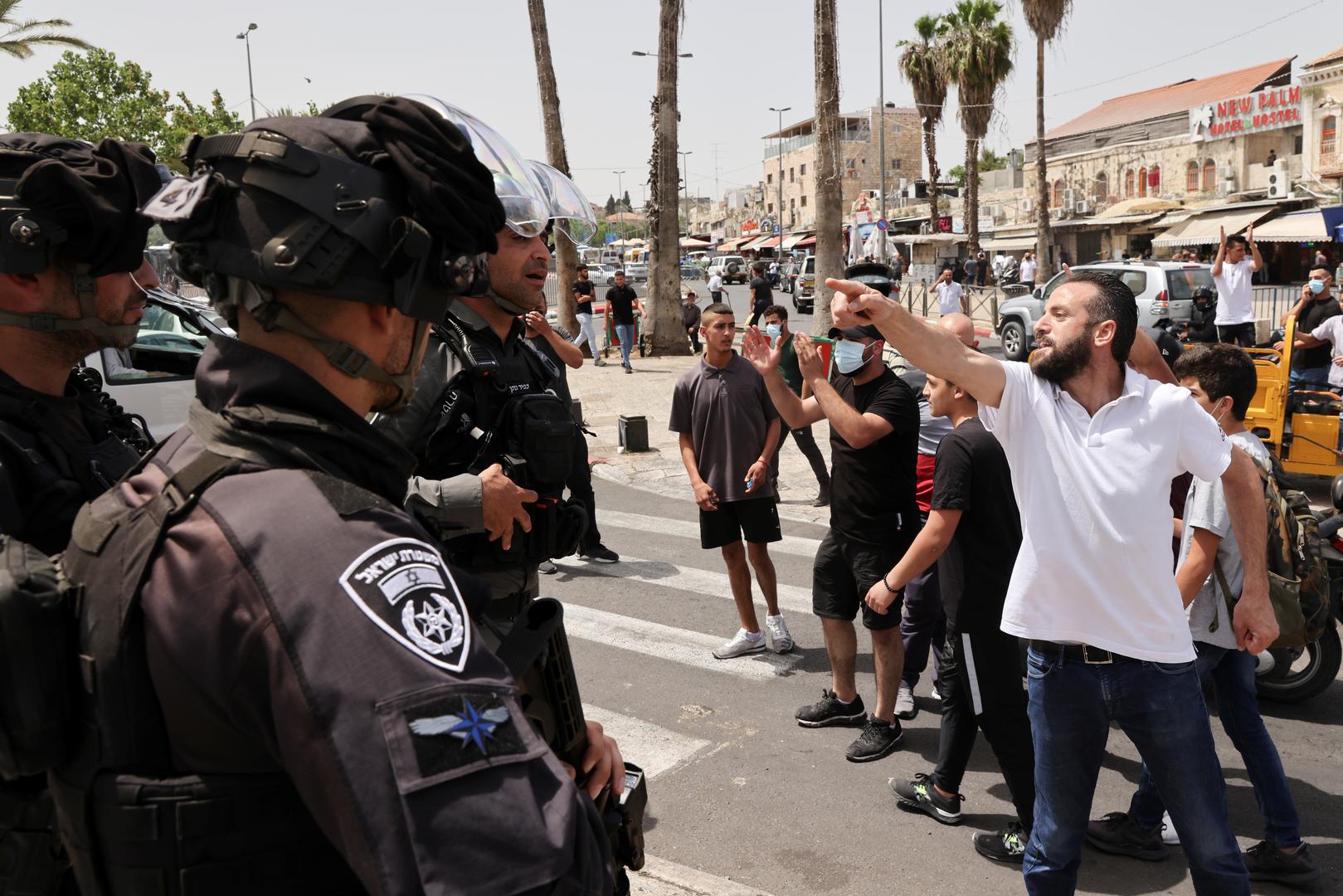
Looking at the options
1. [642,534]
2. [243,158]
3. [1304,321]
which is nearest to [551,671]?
[243,158]

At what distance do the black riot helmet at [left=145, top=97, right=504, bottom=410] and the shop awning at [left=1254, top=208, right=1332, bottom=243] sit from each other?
2941cm

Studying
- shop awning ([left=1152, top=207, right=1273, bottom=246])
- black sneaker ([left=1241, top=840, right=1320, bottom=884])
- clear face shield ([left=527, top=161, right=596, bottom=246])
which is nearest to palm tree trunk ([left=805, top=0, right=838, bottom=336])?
clear face shield ([left=527, top=161, right=596, bottom=246])

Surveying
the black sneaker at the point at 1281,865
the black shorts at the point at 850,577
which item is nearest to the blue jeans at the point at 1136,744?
the black sneaker at the point at 1281,865

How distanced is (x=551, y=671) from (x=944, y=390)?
3219 mm

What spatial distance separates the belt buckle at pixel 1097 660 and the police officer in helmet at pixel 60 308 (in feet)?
8.47

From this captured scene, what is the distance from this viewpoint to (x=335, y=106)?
5.17ft

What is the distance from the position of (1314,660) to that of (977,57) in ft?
118

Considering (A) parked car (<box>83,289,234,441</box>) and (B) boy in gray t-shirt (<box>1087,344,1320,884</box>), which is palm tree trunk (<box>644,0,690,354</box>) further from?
(B) boy in gray t-shirt (<box>1087,344,1320,884</box>)

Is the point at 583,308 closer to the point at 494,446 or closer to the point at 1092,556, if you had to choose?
the point at 494,446

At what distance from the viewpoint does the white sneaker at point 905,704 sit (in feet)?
18.5

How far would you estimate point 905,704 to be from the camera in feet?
18.8

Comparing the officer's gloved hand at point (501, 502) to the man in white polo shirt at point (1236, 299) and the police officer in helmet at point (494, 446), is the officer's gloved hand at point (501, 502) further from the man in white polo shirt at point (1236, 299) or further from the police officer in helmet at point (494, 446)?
the man in white polo shirt at point (1236, 299)

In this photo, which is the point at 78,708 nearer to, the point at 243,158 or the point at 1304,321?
the point at 243,158

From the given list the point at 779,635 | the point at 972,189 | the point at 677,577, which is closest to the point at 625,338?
the point at 677,577
